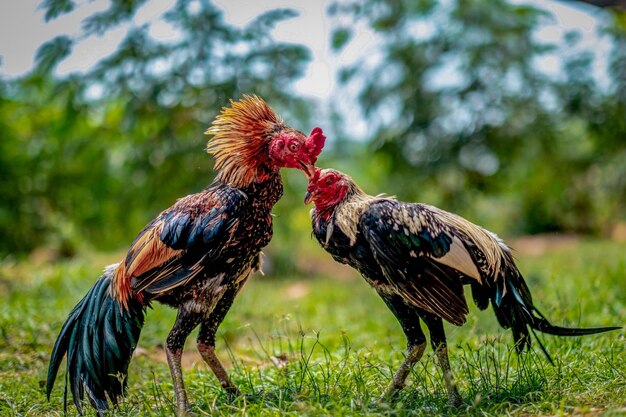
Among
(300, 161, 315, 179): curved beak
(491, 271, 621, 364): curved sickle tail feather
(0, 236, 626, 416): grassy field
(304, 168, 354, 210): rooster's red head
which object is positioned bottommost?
(0, 236, 626, 416): grassy field

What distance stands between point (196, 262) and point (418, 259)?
1243 millimetres

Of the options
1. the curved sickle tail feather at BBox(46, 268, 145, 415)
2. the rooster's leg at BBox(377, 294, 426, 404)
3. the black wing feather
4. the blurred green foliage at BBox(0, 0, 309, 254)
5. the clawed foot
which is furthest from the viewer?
the blurred green foliage at BBox(0, 0, 309, 254)

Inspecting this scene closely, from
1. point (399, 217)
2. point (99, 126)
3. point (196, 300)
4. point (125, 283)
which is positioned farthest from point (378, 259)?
point (99, 126)

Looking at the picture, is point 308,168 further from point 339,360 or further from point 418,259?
point 339,360

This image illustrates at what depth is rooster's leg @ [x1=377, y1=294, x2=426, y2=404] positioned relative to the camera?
13.1 feet

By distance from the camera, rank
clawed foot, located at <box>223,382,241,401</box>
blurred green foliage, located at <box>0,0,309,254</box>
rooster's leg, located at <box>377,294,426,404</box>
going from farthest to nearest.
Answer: blurred green foliage, located at <box>0,0,309,254</box>
clawed foot, located at <box>223,382,241,401</box>
rooster's leg, located at <box>377,294,426,404</box>

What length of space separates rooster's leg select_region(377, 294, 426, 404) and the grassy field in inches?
2.9

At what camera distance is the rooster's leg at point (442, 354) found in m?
3.86

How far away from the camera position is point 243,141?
4.09 m

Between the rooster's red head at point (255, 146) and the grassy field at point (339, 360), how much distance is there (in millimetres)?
964

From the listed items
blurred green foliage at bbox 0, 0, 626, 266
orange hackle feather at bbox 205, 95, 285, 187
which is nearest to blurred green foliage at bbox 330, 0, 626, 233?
blurred green foliage at bbox 0, 0, 626, 266

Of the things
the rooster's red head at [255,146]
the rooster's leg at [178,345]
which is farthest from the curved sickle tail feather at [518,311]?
the rooster's leg at [178,345]

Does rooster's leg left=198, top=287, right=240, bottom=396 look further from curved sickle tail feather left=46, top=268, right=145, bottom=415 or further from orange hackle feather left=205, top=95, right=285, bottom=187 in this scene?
orange hackle feather left=205, top=95, right=285, bottom=187

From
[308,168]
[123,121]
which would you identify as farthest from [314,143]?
[123,121]
